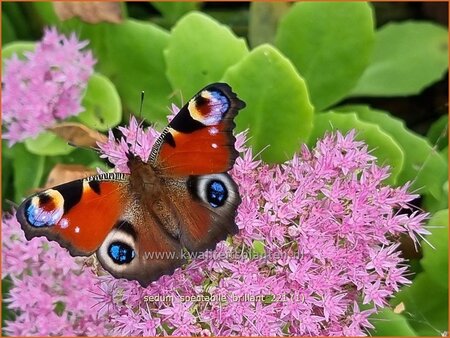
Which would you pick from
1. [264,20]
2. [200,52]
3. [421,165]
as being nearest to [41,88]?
[200,52]

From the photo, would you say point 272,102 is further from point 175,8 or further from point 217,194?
point 175,8

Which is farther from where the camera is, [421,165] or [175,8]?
[175,8]

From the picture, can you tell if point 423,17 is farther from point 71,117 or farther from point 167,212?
point 167,212

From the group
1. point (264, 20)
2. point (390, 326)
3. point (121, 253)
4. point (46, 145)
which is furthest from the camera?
point (264, 20)

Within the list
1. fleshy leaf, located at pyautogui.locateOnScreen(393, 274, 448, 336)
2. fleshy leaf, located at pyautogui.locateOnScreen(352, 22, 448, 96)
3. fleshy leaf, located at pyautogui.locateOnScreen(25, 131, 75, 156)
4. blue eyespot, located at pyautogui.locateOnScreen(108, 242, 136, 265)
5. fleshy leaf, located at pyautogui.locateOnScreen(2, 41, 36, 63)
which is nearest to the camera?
blue eyespot, located at pyautogui.locateOnScreen(108, 242, 136, 265)

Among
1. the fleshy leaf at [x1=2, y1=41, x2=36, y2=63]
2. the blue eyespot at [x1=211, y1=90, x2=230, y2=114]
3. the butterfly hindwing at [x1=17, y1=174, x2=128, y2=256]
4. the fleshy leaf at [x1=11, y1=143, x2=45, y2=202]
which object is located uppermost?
→ the blue eyespot at [x1=211, y1=90, x2=230, y2=114]

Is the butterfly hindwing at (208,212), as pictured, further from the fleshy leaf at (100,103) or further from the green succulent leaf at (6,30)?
the green succulent leaf at (6,30)

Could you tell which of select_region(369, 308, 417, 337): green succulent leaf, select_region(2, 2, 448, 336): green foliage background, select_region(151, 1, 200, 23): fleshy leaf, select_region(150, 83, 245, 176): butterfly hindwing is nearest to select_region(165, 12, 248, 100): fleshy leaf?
select_region(2, 2, 448, 336): green foliage background

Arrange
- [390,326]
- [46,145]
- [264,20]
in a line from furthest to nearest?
1. [264,20]
2. [46,145]
3. [390,326]

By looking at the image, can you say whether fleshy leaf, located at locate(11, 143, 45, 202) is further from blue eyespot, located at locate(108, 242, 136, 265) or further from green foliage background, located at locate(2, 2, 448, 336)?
blue eyespot, located at locate(108, 242, 136, 265)
